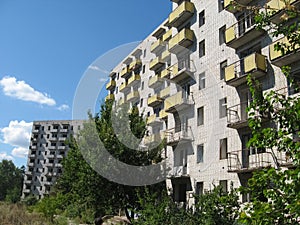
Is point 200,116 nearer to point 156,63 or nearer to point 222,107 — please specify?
point 222,107

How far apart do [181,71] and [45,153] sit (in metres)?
66.2

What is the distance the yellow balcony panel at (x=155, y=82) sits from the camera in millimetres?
29528

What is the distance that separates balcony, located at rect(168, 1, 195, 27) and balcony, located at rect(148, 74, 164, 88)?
5.34 m

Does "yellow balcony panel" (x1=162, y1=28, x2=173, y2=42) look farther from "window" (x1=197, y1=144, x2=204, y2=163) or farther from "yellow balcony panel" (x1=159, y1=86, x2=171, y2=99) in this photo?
"window" (x1=197, y1=144, x2=204, y2=163)

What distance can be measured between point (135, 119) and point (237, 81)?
6962 millimetres

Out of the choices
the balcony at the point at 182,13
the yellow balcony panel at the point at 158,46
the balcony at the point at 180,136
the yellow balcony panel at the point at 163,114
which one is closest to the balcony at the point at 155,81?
the yellow balcony panel at the point at 158,46

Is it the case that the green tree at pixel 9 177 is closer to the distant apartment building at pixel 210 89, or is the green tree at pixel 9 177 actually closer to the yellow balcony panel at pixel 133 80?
the yellow balcony panel at pixel 133 80

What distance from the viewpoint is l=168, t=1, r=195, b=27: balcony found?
25062 mm

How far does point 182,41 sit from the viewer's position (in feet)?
80.7

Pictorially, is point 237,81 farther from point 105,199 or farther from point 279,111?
point 279,111

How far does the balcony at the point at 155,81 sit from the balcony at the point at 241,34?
10.8 meters

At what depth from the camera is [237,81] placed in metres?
18.1

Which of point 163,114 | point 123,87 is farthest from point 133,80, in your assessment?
point 163,114

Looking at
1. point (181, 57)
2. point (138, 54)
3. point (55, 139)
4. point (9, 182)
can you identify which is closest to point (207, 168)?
point (181, 57)
